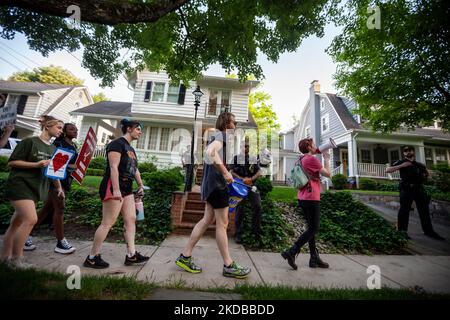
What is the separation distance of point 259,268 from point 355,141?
14.6m

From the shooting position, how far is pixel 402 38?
20.5ft

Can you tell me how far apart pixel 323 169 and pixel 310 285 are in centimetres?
157

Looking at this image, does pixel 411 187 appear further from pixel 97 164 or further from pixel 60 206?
pixel 97 164

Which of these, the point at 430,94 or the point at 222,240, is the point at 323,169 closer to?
the point at 222,240

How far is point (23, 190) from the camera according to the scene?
2.23m

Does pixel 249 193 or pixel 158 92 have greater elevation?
pixel 158 92

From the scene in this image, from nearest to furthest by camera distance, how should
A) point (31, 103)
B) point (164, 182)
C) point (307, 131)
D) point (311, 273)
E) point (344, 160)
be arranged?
point (311, 273)
point (164, 182)
point (344, 160)
point (31, 103)
point (307, 131)

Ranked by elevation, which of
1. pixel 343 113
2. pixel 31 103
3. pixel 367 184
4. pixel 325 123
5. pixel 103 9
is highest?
pixel 343 113

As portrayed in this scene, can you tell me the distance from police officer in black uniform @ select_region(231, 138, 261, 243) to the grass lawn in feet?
6.04

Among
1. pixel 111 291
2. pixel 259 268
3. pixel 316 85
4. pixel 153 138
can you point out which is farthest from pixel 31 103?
pixel 316 85

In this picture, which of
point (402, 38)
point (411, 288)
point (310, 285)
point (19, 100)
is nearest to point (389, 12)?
point (402, 38)

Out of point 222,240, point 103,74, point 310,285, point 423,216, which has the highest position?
point 103,74

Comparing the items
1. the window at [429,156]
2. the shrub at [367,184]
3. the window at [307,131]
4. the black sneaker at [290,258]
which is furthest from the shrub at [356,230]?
the window at [429,156]

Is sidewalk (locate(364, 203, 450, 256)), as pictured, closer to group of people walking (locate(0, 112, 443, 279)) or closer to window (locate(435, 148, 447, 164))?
group of people walking (locate(0, 112, 443, 279))
